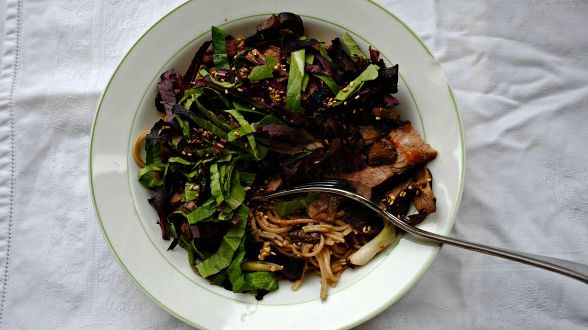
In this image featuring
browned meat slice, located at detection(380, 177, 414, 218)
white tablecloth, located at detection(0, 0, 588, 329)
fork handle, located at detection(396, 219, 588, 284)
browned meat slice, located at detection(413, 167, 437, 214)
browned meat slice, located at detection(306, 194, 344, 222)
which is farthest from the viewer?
white tablecloth, located at detection(0, 0, 588, 329)

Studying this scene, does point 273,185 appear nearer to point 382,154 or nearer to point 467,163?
point 382,154

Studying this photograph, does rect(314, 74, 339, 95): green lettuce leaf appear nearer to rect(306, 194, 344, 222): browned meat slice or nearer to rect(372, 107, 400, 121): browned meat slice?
rect(372, 107, 400, 121): browned meat slice

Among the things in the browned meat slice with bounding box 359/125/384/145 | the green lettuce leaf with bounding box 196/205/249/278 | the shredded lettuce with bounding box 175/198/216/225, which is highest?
the browned meat slice with bounding box 359/125/384/145

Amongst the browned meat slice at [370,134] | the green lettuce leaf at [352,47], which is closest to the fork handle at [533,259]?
the browned meat slice at [370,134]

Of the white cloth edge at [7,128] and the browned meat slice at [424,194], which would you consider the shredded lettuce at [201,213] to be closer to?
the browned meat slice at [424,194]

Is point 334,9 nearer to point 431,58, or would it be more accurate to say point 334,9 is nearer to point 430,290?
point 431,58

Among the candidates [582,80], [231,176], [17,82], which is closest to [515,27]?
[582,80]

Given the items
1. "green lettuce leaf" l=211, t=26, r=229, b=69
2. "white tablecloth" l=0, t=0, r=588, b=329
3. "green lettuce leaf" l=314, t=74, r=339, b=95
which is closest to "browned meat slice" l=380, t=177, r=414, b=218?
"white tablecloth" l=0, t=0, r=588, b=329
